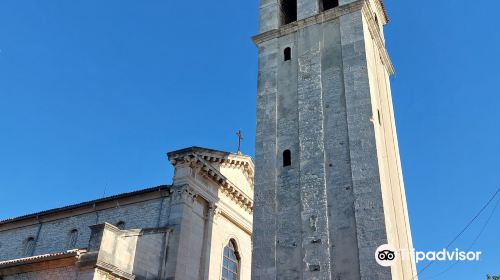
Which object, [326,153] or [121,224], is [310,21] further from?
[121,224]

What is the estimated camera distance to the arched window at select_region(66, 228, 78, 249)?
20188mm

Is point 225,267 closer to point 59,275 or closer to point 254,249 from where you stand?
point 254,249

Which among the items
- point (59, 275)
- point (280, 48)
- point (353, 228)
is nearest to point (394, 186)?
point (353, 228)

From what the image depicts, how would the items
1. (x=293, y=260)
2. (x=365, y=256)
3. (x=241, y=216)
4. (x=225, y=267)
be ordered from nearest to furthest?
(x=365, y=256) < (x=293, y=260) < (x=225, y=267) < (x=241, y=216)

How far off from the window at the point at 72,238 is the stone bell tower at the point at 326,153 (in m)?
8.23

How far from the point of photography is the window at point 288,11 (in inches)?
867

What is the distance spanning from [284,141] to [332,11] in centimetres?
576

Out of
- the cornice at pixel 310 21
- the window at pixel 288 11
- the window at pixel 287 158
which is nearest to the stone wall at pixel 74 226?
the window at pixel 287 158

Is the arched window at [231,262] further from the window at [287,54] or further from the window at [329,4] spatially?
the window at [329,4]

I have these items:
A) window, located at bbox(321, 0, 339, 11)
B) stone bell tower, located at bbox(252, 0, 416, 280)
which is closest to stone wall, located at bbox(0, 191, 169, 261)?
stone bell tower, located at bbox(252, 0, 416, 280)

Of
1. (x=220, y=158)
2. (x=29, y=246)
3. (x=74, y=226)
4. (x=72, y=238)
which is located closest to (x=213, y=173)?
(x=220, y=158)

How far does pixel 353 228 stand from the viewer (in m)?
14.7

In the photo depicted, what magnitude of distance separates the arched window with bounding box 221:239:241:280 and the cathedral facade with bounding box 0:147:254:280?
0.14ft

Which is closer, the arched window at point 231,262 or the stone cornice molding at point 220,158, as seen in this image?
the stone cornice molding at point 220,158
